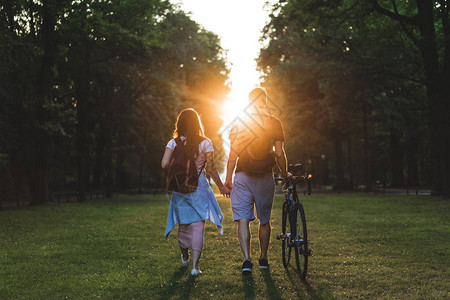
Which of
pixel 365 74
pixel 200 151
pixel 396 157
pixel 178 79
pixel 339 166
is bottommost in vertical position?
pixel 200 151

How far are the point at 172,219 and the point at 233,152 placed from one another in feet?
4.25

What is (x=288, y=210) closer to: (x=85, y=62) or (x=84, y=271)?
(x=84, y=271)

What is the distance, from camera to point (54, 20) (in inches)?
912

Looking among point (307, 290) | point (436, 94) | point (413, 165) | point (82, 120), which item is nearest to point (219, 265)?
point (307, 290)

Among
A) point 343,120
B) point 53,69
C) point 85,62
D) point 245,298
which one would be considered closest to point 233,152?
point 245,298

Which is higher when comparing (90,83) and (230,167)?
(90,83)

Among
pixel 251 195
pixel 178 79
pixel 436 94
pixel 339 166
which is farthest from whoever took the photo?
pixel 339 166

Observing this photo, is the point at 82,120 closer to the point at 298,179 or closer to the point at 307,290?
the point at 298,179

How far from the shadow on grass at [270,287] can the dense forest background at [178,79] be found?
12.8 meters

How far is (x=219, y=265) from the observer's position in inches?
290

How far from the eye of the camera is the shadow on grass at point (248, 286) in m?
5.43

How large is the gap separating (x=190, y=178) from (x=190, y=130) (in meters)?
0.65

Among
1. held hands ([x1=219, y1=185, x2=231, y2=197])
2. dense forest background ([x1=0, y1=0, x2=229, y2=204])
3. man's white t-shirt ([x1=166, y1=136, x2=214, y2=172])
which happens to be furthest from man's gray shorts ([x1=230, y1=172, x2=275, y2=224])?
dense forest background ([x1=0, y1=0, x2=229, y2=204])

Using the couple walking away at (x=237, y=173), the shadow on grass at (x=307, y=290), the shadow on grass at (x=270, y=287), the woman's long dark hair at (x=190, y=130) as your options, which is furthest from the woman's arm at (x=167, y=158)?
the shadow on grass at (x=307, y=290)
